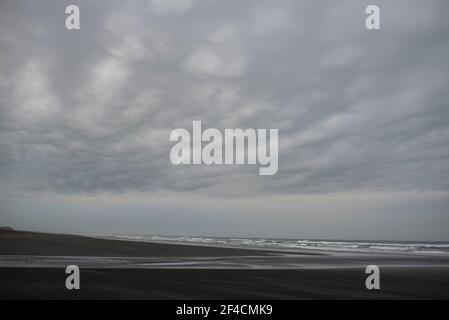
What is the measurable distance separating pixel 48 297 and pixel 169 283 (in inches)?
150

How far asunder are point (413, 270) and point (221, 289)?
1081 centimetres

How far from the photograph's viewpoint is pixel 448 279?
593 inches

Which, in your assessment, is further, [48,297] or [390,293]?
[390,293]

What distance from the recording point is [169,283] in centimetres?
1261

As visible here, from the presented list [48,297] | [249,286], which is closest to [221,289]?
[249,286]
